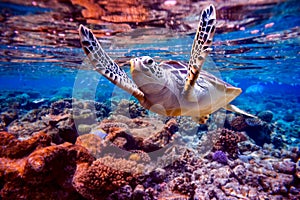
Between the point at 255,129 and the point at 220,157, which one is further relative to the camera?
the point at 255,129

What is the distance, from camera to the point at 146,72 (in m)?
3.24

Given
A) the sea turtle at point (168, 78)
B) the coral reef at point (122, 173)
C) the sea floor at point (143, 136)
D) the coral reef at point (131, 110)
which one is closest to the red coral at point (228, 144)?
the sea floor at point (143, 136)

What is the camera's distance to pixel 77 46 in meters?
11.2

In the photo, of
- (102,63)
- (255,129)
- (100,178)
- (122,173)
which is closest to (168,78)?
(102,63)

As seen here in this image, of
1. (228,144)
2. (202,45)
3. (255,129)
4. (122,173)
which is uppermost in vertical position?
(202,45)

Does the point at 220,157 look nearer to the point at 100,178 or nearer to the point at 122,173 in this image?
the point at 122,173

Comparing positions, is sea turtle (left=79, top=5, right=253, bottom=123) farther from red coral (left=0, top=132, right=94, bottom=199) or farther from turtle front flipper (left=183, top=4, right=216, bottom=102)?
red coral (left=0, top=132, right=94, bottom=199)

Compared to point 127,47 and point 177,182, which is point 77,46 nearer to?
point 127,47

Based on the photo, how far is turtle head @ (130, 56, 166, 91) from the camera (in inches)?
124

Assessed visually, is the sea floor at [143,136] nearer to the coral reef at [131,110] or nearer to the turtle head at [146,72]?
the coral reef at [131,110]

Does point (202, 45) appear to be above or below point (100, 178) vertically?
above

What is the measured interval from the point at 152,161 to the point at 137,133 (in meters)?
1.10

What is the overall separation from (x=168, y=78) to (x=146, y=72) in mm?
744

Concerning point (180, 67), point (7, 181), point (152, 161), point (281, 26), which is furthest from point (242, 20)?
point (7, 181)
